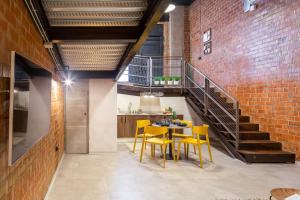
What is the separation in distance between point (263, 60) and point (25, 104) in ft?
→ 17.9

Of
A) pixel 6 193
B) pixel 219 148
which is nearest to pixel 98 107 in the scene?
pixel 219 148

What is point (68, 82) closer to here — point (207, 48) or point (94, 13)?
point (94, 13)

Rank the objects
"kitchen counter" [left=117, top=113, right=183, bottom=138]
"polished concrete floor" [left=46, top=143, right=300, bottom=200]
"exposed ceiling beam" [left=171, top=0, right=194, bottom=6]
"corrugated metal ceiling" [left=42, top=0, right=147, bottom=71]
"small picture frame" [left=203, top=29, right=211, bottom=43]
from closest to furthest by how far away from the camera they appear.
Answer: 1. "corrugated metal ceiling" [left=42, top=0, right=147, bottom=71]
2. "polished concrete floor" [left=46, top=143, right=300, bottom=200]
3. "kitchen counter" [left=117, top=113, right=183, bottom=138]
4. "small picture frame" [left=203, top=29, right=211, bottom=43]
5. "exposed ceiling beam" [left=171, top=0, right=194, bottom=6]

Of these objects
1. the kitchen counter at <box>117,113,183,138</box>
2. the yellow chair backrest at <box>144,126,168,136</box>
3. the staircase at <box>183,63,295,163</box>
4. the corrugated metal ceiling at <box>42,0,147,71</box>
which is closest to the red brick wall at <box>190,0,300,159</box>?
the staircase at <box>183,63,295,163</box>

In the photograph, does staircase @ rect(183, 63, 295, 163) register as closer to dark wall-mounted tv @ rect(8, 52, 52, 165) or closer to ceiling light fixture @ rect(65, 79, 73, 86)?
ceiling light fixture @ rect(65, 79, 73, 86)

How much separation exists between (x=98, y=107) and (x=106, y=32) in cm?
364

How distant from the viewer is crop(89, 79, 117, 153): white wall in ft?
20.7

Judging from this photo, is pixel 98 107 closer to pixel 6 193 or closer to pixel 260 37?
pixel 260 37

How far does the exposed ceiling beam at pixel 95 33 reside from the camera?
2906 millimetres

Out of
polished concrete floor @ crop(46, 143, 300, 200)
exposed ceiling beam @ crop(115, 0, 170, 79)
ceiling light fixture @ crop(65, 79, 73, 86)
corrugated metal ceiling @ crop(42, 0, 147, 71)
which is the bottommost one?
polished concrete floor @ crop(46, 143, 300, 200)

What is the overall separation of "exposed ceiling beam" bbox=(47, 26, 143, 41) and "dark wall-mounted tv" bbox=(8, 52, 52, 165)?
0.50 metres

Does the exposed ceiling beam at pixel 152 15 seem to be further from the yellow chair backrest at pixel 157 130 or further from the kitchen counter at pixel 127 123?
the kitchen counter at pixel 127 123

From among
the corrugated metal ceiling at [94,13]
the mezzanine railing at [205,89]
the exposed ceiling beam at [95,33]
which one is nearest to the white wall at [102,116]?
the mezzanine railing at [205,89]

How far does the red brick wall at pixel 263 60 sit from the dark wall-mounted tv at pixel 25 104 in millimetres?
4627
